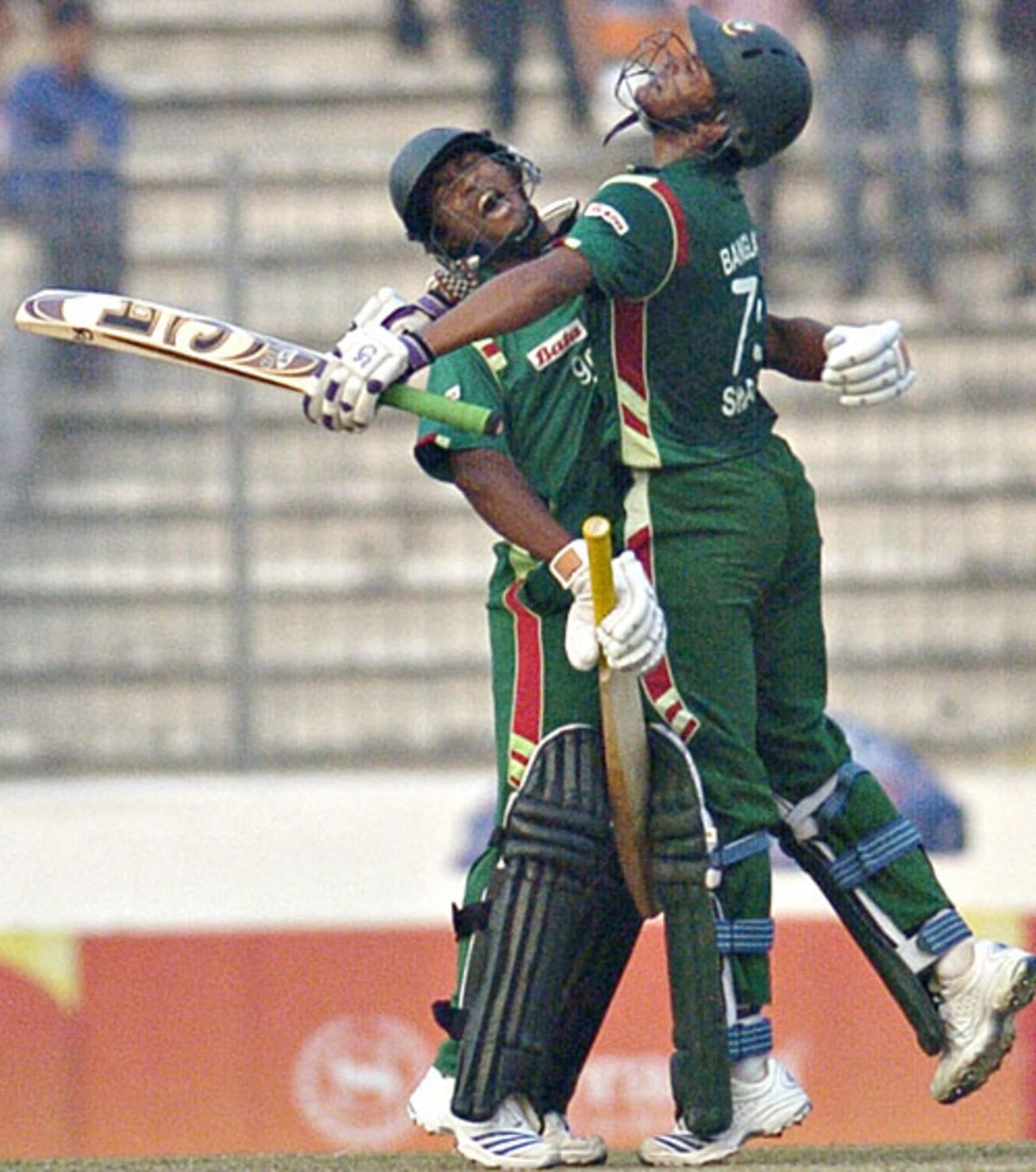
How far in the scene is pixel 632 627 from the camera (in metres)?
4.30

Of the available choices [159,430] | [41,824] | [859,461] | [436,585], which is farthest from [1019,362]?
[41,824]

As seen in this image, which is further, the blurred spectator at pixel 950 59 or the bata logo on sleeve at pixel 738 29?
the blurred spectator at pixel 950 59

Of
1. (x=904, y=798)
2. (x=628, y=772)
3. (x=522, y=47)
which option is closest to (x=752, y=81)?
(x=628, y=772)

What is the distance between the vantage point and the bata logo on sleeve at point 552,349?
465cm

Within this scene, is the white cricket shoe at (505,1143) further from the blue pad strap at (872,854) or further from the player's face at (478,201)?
the player's face at (478,201)

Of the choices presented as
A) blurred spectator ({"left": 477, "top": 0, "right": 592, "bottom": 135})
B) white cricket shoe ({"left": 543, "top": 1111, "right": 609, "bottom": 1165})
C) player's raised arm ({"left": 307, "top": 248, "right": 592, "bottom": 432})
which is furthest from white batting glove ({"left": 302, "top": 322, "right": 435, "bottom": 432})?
blurred spectator ({"left": 477, "top": 0, "right": 592, "bottom": 135})

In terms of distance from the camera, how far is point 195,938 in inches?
306

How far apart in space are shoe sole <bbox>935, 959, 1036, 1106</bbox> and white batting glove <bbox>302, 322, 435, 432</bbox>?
138 centimetres

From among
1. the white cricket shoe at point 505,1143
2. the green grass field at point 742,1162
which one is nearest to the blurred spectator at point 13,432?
the green grass field at point 742,1162

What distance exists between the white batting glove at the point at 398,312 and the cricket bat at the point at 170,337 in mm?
112

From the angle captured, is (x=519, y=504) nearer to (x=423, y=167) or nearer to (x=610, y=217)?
(x=610, y=217)

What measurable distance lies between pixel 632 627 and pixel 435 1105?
938 mm

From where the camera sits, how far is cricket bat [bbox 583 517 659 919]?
14.7ft

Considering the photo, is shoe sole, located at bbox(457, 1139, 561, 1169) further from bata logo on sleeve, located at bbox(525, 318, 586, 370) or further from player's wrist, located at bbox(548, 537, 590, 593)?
bata logo on sleeve, located at bbox(525, 318, 586, 370)
